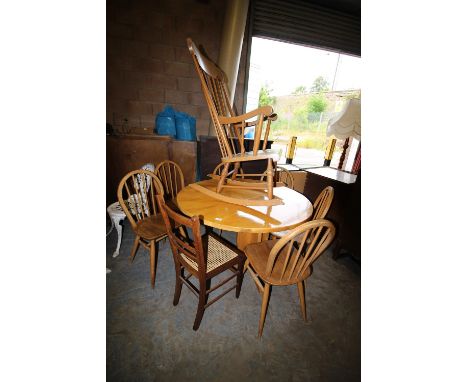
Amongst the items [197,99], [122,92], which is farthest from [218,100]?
[122,92]

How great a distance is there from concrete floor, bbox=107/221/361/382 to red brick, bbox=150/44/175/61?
2.95 metres

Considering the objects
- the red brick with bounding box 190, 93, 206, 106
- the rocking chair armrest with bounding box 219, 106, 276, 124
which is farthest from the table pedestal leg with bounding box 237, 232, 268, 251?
the red brick with bounding box 190, 93, 206, 106

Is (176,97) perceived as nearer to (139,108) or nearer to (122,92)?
(139,108)

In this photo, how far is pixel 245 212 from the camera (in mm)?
1323

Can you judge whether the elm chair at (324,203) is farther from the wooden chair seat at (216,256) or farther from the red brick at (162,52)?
the red brick at (162,52)

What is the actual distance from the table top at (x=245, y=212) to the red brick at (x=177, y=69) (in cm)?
238

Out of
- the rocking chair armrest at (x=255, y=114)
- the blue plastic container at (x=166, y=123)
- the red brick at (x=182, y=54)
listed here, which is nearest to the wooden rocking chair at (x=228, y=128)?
the rocking chair armrest at (x=255, y=114)

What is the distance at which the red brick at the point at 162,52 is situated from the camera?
2.93 meters

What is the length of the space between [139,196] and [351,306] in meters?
2.17

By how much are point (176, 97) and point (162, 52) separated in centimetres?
63

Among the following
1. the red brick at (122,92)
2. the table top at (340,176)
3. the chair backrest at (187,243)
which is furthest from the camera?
the red brick at (122,92)
